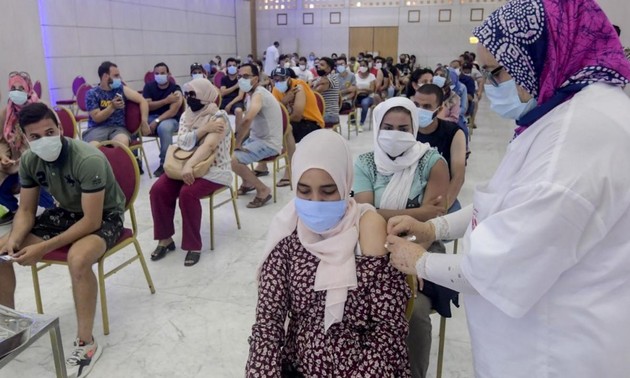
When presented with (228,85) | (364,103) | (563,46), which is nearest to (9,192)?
(563,46)

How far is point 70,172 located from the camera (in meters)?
2.26

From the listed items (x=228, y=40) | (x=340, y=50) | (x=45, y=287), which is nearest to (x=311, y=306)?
(x=45, y=287)

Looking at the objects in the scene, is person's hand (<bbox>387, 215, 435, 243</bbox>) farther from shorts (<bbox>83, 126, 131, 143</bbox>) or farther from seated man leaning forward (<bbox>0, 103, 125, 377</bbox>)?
shorts (<bbox>83, 126, 131, 143</bbox>)

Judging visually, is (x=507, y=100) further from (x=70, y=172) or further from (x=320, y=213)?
(x=70, y=172)

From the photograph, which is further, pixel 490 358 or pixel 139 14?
pixel 139 14

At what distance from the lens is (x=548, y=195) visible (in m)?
0.88

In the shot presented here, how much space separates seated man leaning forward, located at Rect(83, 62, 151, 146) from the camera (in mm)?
4609

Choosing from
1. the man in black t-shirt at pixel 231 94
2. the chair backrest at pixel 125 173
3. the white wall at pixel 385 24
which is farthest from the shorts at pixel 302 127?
the white wall at pixel 385 24

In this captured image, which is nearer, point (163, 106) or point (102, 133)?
point (102, 133)

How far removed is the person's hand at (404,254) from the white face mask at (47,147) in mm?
1688

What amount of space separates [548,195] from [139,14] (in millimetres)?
11909

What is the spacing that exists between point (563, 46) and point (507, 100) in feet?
0.73

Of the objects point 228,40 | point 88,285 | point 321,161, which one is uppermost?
point 228,40

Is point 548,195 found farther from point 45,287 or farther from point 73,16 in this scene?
point 73,16
